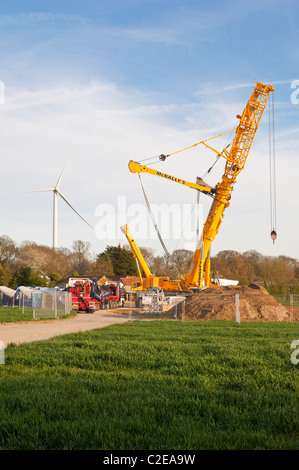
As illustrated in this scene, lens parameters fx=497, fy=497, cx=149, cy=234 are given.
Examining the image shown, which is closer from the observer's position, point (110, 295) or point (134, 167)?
point (134, 167)

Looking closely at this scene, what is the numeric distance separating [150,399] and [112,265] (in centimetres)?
9222

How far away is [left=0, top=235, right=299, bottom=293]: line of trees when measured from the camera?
6925 cm

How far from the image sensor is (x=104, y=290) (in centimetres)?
4909

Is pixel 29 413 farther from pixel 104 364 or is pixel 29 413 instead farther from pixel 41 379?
pixel 104 364

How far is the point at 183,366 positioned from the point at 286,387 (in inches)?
97.1

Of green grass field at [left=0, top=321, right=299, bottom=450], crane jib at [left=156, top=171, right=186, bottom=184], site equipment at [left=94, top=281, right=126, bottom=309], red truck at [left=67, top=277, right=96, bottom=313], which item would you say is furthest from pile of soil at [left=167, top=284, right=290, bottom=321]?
green grass field at [left=0, top=321, right=299, bottom=450]

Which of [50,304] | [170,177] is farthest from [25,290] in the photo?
[170,177]

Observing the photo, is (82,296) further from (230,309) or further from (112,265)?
(112,265)

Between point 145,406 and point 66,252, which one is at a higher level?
point 66,252

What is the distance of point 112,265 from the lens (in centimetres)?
9888

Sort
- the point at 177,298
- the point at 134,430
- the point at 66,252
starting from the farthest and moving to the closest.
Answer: the point at 66,252
the point at 177,298
the point at 134,430

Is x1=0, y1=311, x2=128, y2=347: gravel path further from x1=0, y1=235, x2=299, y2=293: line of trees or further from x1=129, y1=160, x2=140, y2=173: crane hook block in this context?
x1=0, y1=235, x2=299, y2=293: line of trees

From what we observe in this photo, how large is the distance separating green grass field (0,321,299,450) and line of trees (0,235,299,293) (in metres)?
51.4
